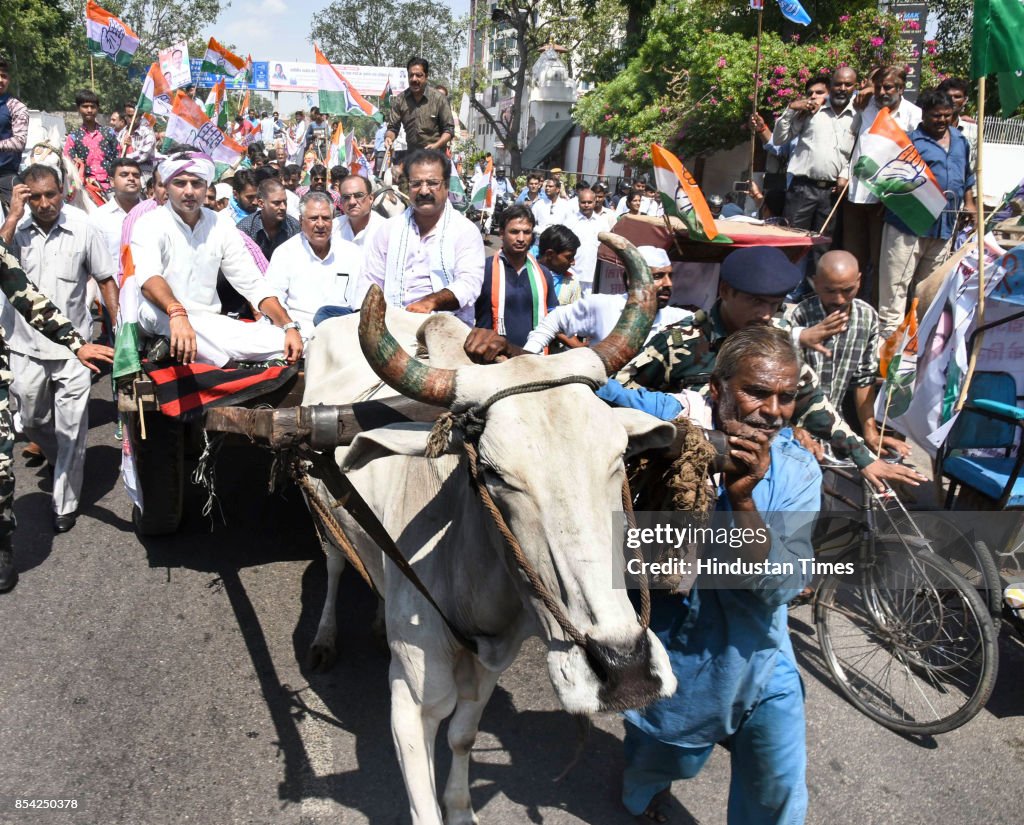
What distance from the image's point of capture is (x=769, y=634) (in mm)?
2717

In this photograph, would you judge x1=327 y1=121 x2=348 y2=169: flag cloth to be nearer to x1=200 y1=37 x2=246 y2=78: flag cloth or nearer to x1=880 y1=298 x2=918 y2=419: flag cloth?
x1=200 y1=37 x2=246 y2=78: flag cloth

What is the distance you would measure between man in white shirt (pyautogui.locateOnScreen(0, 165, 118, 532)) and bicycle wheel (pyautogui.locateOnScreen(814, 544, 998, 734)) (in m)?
4.86

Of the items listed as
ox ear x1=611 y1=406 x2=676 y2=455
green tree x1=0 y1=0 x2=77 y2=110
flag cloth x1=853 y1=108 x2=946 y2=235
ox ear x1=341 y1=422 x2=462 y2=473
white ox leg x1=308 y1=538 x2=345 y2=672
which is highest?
green tree x1=0 y1=0 x2=77 y2=110

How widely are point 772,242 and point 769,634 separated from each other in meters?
5.04

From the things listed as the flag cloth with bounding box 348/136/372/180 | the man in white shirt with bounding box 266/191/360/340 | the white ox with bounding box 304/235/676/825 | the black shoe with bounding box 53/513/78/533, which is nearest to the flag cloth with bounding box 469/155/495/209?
the flag cloth with bounding box 348/136/372/180

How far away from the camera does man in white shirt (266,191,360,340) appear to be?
19.0 feet

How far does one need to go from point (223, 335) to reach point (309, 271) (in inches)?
59.6

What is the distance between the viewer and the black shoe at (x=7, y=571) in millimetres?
4727

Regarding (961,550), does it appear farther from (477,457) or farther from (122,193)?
(122,193)

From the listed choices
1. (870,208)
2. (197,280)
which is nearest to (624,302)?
(197,280)

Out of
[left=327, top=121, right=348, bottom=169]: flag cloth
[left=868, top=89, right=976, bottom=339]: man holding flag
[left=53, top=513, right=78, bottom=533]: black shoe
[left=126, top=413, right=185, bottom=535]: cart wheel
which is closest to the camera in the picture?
[left=126, top=413, right=185, bottom=535]: cart wheel

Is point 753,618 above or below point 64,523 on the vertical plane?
above

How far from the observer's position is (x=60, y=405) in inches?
227

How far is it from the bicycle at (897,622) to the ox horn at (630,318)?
1818 millimetres
